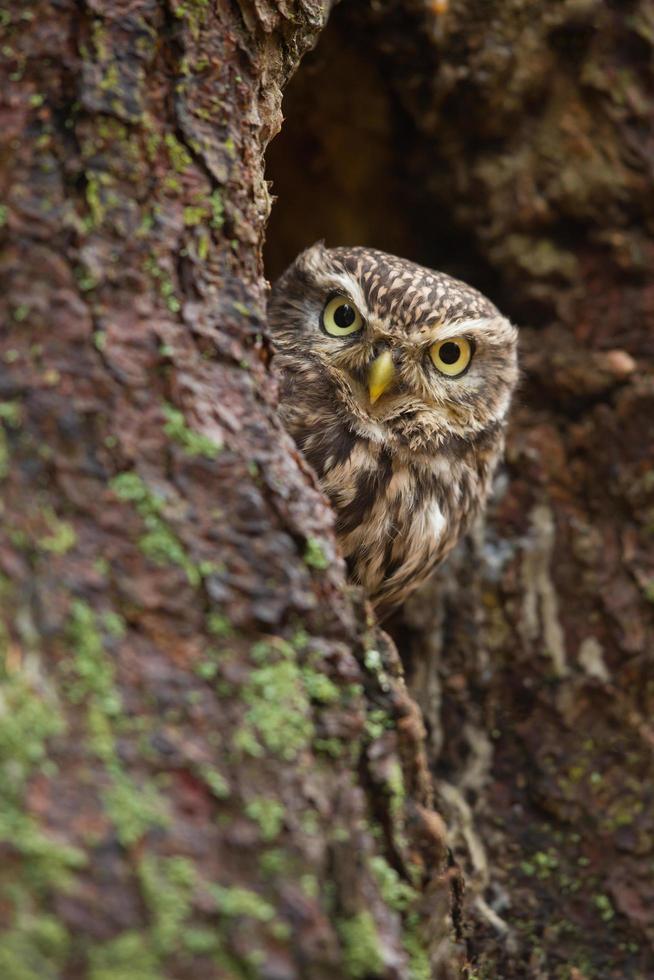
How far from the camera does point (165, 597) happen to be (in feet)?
5.18

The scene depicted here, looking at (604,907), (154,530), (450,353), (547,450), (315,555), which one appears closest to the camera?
(154,530)

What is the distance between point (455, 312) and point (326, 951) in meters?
1.81

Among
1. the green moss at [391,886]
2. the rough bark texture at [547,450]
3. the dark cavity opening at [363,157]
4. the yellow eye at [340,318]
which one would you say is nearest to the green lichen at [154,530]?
the green moss at [391,886]

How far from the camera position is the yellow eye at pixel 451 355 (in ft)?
9.15

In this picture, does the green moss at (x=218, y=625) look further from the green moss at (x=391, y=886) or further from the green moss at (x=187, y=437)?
the green moss at (x=391, y=886)

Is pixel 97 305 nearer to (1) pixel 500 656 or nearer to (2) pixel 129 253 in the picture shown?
(2) pixel 129 253

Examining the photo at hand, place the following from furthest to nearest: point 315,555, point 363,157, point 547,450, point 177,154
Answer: point 363,157, point 547,450, point 177,154, point 315,555

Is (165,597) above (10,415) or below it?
below

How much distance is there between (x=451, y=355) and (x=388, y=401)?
27 cm

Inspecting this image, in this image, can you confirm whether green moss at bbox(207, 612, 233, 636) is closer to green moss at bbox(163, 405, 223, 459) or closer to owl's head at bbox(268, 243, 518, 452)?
green moss at bbox(163, 405, 223, 459)

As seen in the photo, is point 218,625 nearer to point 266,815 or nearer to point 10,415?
point 266,815

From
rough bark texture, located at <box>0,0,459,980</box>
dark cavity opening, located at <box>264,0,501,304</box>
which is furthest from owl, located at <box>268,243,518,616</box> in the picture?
dark cavity opening, located at <box>264,0,501,304</box>

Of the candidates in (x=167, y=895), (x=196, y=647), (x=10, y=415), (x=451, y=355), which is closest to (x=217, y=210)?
(x=10, y=415)

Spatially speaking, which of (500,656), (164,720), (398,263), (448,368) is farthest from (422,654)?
(164,720)
